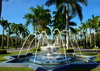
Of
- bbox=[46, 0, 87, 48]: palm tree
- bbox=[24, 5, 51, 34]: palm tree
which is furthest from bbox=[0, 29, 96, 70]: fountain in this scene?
bbox=[24, 5, 51, 34]: palm tree

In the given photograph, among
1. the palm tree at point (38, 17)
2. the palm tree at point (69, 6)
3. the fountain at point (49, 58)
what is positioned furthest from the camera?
the palm tree at point (38, 17)

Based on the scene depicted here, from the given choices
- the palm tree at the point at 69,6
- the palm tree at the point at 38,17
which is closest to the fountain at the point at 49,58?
the palm tree at the point at 69,6

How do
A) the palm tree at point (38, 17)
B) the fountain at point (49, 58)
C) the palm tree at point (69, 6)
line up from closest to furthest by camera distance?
the fountain at point (49, 58), the palm tree at point (69, 6), the palm tree at point (38, 17)

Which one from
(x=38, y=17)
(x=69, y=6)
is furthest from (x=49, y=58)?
(x=38, y=17)

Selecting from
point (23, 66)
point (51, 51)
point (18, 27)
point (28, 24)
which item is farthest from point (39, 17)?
point (18, 27)

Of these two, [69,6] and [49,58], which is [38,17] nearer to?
[69,6]

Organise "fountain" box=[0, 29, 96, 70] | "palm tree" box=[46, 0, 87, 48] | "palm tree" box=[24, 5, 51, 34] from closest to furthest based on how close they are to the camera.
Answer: "fountain" box=[0, 29, 96, 70], "palm tree" box=[46, 0, 87, 48], "palm tree" box=[24, 5, 51, 34]

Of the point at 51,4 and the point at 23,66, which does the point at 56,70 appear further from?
the point at 51,4

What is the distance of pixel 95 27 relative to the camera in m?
47.5

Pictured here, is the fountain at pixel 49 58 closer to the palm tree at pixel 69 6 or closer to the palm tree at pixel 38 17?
the palm tree at pixel 69 6

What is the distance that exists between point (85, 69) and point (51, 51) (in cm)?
625

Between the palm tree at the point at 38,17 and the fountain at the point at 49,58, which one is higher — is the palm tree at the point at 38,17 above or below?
above

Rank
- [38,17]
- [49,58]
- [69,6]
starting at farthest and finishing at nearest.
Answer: [38,17], [69,6], [49,58]

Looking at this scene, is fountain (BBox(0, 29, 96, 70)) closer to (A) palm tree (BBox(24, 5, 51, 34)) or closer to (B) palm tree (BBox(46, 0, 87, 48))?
(B) palm tree (BBox(46, 0, 87, 48))
